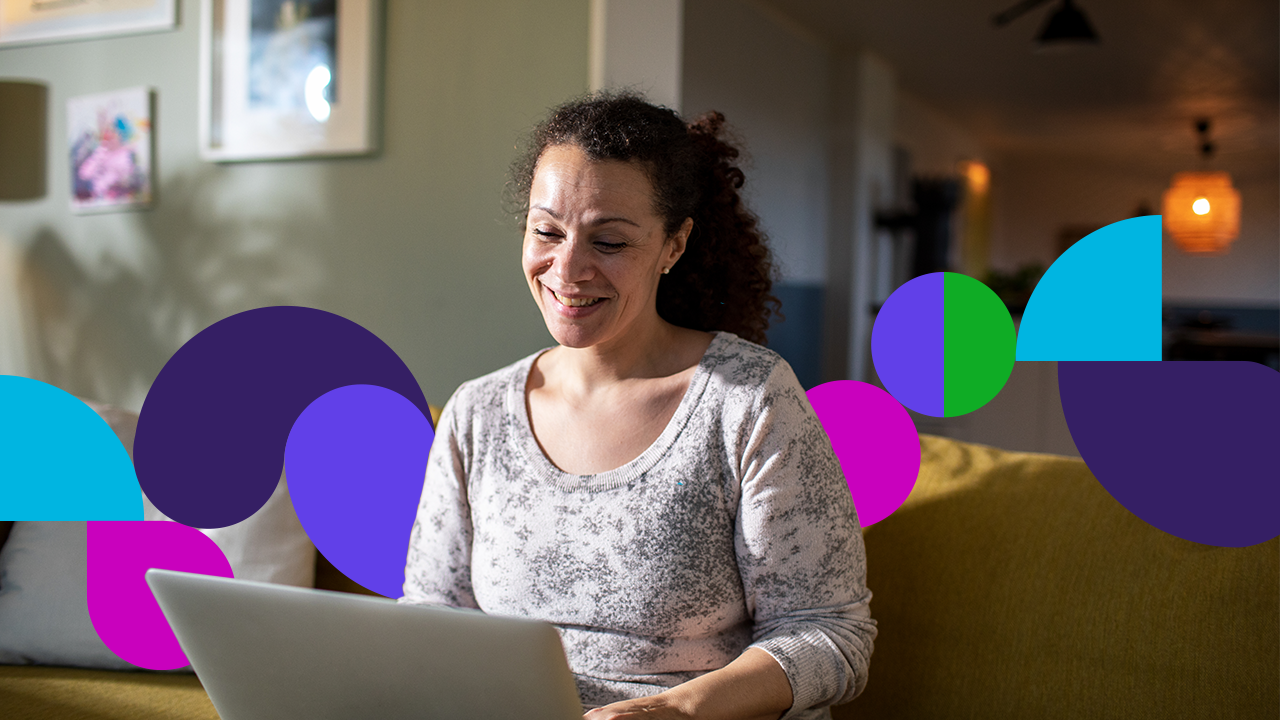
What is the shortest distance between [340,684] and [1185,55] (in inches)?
241

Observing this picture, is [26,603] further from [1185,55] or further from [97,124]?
[1185,55]

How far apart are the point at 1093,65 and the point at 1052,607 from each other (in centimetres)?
543

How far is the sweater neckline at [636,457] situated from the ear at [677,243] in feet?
0.41

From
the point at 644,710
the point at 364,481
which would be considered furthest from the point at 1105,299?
the point at 364,481

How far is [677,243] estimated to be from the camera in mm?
1321

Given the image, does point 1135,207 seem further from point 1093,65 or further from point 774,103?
point 774,103

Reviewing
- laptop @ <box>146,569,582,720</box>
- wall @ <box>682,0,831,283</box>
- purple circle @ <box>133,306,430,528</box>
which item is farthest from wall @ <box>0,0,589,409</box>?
wall @ <box>682,0,831,283</box>

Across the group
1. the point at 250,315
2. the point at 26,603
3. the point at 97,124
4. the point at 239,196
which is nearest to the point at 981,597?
the point at 250,315

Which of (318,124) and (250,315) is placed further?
(318,124)

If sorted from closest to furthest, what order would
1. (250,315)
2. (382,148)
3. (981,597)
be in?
(981,597) < (250,315) < (382,148)

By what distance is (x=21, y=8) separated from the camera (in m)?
2.44

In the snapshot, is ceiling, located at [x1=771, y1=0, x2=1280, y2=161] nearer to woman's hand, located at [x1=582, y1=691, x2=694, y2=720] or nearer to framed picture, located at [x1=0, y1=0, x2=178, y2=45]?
framed picture, located at [x1=0, y1=0, x2=178, y2=45]

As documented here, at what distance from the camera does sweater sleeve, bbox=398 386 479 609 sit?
1327mm

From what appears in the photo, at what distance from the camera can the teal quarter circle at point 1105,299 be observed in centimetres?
125
